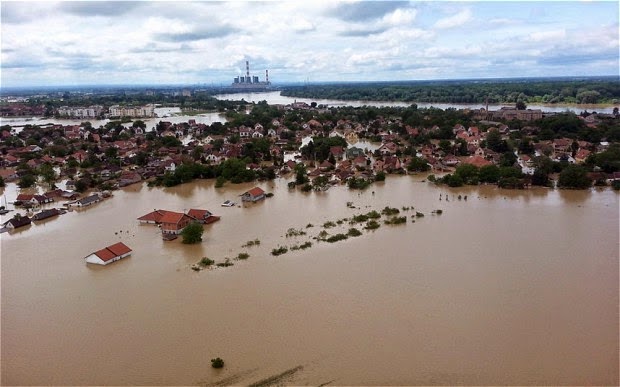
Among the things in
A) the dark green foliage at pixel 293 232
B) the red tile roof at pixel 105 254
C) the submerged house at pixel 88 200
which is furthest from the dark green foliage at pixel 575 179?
the submerged house at pixel 88 200

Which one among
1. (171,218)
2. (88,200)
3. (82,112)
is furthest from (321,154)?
(82,112)

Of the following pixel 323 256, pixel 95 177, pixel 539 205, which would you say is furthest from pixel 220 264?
pixel 95 177

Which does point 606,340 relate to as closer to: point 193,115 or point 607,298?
point 607,298

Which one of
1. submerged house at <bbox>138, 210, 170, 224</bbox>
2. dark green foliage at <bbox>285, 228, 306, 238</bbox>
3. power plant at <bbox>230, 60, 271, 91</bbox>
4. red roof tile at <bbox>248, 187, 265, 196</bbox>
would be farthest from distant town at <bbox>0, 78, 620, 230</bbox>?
power plant at <bbox>230, 60, 271, 91</bbox>

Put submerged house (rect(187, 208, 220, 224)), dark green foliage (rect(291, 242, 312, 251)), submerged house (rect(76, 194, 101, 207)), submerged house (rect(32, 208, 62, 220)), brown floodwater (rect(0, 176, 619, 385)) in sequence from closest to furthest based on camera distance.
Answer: brown floodwater (rect(0, 176, 619, 385)) < dark green foliage (rect(291, 242, 312, 251)) < submerged house (rect(187, 208, 220, 224)) < submerged house (rect(32, 208, 62, 220)) < submerged house (rect(76, 194, 101, 207))

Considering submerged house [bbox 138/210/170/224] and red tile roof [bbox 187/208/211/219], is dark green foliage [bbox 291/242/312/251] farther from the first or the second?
submerged house [bbox 138/210/170/224]
